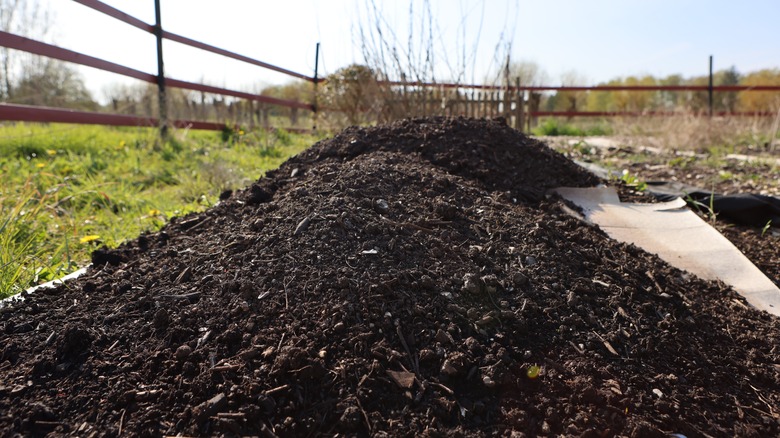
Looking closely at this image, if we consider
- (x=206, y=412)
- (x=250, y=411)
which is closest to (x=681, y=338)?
(x=250, y=411)

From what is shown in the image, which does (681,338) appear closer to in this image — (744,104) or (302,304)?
(302,304)

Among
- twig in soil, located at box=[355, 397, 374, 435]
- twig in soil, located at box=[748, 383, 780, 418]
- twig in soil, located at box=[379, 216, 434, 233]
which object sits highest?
twig in soil, located at box=[379, 216, 434, 233]

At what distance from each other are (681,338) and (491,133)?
198 cm

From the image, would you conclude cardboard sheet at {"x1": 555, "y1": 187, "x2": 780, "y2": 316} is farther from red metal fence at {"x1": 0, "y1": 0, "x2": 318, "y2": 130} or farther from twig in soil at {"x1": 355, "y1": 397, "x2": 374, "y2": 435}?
red metal fence at {"x1": 0, "y1": 0, "x2": 318, "y2": 130}

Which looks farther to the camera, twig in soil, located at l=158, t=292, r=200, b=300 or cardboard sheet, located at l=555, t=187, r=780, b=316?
cardboard sheet, located at l=555, t=187, r=780, b=316

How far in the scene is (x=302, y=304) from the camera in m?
1.53

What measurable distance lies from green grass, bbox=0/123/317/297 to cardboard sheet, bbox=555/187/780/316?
8.51ft

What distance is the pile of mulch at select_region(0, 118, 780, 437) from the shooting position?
1.24m

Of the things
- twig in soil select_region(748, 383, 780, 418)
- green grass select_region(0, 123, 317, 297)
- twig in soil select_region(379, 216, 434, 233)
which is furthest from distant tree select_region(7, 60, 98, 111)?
twig in soil select_region(748, 383, 780, 418)

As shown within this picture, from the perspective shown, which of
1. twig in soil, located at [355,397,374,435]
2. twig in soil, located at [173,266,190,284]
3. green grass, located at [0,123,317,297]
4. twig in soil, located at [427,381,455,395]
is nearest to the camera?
twig in soil, located at [355,397,374,435]

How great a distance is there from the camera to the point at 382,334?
4.70 ft

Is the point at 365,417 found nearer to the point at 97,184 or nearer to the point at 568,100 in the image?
the point at 97,184

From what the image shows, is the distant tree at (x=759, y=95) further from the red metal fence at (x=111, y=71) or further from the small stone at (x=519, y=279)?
the small stone at (x=519, y=279)

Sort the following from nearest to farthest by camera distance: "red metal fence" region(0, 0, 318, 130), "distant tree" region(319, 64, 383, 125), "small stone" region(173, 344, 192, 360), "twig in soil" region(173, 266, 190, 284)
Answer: "small stone" region(173, 344, 192, 360) → "twig in soil" region(173, 266, 190, 284) → "red metal fence" region(0, 0, 318, 130) → "distant tree" region(319, 64, 383, 125)
